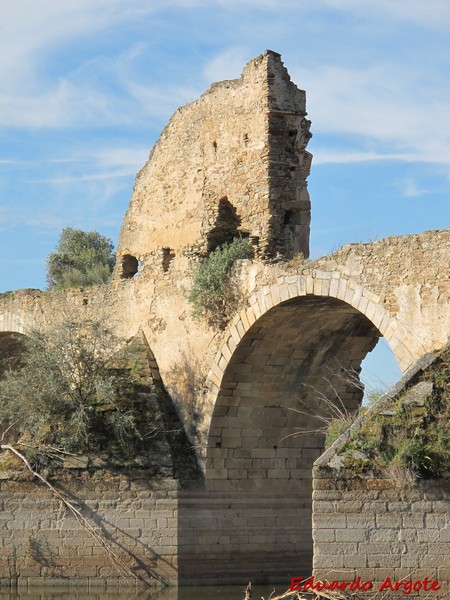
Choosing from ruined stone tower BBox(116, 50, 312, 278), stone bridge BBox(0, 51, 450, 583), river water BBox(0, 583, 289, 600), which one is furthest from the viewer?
ruined stone tower BBox(116, 50, 312, 278)

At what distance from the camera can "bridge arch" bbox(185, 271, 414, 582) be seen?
17.9 metres

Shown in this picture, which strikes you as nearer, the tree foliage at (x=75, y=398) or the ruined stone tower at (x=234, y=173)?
the tree foliage at (x=75, y=398)

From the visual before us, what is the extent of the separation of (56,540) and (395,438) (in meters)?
6.37

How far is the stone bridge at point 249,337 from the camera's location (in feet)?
58.6

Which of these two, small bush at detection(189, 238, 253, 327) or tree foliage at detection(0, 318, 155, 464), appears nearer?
tree foliage at detection(0, 318, 155, 464)

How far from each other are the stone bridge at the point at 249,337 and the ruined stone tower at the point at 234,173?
0.02 m

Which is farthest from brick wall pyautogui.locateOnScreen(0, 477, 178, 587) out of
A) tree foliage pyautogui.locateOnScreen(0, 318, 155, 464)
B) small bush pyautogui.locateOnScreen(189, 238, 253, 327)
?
small bush pyautogui.locateOnScreen(189, 238, 253, 327)

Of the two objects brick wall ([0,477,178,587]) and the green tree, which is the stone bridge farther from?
the green tree

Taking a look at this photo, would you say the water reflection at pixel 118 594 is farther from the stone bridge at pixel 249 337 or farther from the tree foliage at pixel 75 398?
the tree foliage at pixel 75 398

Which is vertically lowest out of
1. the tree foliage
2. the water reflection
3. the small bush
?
the water reflection

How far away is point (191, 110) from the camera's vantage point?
1969 cm

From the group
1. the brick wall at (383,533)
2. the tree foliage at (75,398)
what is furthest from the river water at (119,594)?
the brick wall at (383,533)

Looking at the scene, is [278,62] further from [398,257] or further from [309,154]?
[398,257]

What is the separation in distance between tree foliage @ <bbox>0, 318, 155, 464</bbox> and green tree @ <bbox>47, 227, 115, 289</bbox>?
11.4m
